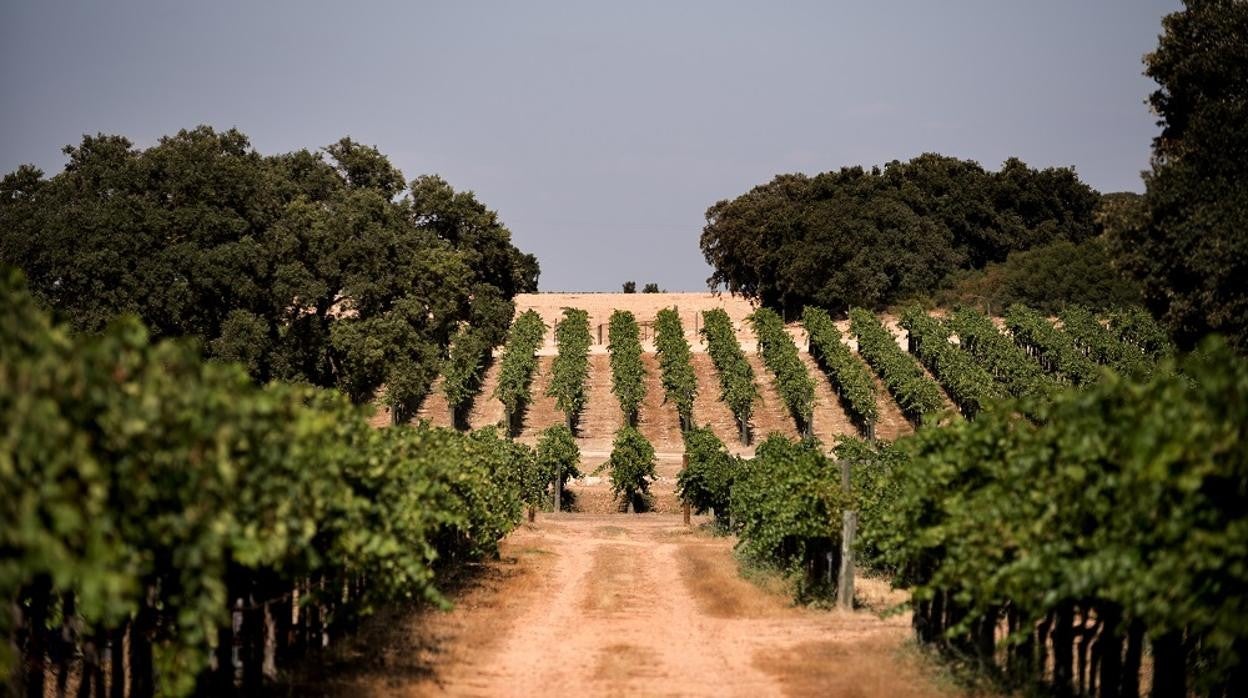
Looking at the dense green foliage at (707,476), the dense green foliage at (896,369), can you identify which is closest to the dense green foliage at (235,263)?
the dense green foliage at (707,476)

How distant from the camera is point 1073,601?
1489 cm

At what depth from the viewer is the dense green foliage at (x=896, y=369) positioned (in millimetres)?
61500

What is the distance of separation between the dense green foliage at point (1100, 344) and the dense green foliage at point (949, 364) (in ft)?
21.1

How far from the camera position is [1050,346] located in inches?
2689

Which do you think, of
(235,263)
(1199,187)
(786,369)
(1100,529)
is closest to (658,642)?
(1100,529)

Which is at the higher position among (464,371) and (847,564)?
(464,371)

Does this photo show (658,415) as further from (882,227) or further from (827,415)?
(882,227)

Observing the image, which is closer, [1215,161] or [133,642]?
[133,642]

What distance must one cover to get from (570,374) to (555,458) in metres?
12.7

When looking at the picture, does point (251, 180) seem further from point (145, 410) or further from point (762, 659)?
point (145, 410)

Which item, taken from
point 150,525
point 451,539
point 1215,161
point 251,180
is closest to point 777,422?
point 251,180

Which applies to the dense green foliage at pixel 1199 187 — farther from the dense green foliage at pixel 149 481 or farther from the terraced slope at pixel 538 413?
the terraced slope at pixel 538 413

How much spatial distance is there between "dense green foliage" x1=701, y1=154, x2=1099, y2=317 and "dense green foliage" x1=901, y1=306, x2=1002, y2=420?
17.1 metres

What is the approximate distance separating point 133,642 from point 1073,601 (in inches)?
404
